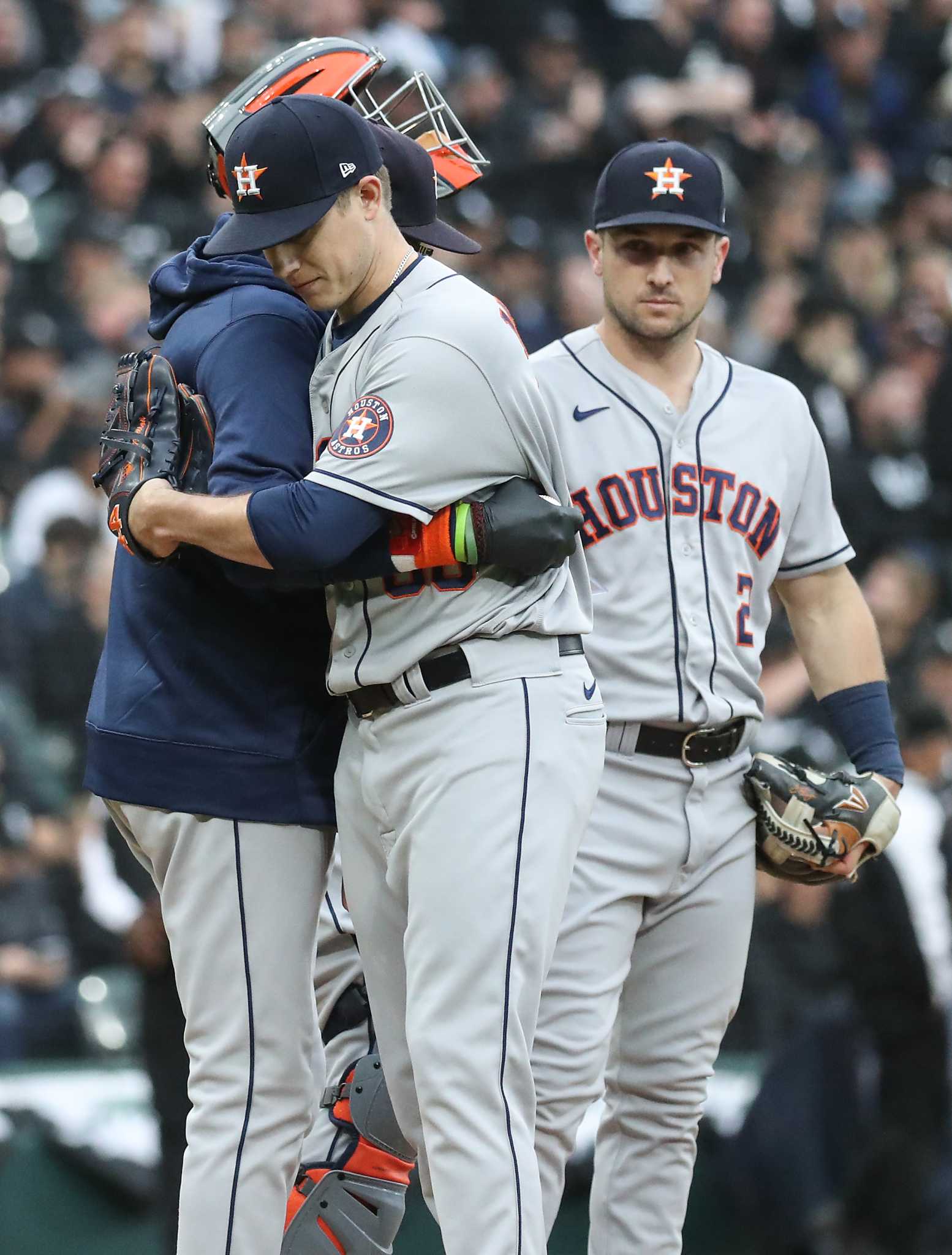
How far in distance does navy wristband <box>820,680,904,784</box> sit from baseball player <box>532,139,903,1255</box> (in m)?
0.06

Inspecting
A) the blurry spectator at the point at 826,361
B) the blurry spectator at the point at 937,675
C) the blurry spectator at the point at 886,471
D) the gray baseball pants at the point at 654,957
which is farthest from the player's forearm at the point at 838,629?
the blurry spectator at the point at 826,361

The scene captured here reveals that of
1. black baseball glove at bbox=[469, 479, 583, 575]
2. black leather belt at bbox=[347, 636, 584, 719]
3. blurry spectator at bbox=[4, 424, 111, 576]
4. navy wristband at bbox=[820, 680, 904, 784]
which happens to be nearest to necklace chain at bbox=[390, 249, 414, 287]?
black baseball glove at bbox=[469, 479, 583, 575]

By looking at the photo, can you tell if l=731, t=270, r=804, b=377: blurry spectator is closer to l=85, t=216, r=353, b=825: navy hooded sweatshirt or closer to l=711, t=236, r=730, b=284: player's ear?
l=711, t=236, r=730, b=284: player's ear

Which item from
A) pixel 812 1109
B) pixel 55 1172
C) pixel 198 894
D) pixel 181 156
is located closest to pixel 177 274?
pixel 198 894

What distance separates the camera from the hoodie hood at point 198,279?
114 inches

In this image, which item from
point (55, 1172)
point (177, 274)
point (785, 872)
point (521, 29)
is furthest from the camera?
point (521, 29)

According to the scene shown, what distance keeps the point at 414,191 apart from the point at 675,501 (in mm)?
732

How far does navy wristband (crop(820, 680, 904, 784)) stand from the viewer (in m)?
3.47

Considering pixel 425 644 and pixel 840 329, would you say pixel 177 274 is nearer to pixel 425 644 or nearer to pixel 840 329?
pixel 425 644

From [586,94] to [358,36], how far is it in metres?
1.15

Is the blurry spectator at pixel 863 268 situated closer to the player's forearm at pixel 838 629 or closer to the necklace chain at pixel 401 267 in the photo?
the player's forearm at pixel 838 629

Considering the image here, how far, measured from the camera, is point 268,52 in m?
8.30

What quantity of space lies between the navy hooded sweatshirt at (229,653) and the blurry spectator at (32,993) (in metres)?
2.57

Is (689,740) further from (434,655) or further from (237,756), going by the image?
(237,756)
